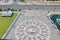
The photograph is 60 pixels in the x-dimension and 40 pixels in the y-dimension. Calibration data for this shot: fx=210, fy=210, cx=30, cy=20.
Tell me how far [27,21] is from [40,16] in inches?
26.0

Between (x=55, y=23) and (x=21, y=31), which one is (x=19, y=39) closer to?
(x=21, y=31)

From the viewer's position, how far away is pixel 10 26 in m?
7.40

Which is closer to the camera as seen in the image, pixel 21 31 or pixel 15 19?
pixel 21 31

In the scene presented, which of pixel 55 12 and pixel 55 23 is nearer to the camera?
pixel 55 23

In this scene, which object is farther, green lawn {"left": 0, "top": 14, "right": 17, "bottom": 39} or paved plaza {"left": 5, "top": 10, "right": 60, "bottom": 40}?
green lawn {"left": 0, "top": 14, "right": 17, "bottom": 39}

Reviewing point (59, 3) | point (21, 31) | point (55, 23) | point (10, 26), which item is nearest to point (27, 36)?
point (21, 31)

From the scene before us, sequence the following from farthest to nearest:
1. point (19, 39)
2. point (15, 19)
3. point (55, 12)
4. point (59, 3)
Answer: point (59, 3)
point (55, 12)
point (15, 19)
point (19, 39)

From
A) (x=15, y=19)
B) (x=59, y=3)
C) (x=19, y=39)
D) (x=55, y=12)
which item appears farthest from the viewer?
(x=59, y=3)

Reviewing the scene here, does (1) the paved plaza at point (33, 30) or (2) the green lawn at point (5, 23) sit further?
(2) the green lawn at point (5, 23)

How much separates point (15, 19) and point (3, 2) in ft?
6.04

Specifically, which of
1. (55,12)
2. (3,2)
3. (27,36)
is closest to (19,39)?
(27,36)

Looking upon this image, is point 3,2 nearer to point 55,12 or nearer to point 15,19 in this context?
point 15,19

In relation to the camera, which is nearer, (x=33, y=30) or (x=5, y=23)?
(x=33, y=30)

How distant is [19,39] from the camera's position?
675 cm
